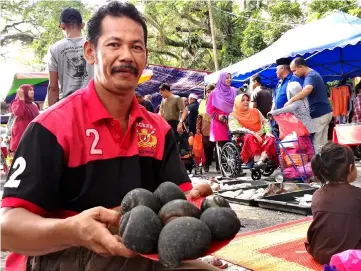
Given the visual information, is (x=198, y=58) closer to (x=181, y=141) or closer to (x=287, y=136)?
(x=181, y=141)

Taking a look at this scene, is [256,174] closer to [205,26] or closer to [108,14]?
→ [108,14]

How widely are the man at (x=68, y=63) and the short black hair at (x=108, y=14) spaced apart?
2.41 meters

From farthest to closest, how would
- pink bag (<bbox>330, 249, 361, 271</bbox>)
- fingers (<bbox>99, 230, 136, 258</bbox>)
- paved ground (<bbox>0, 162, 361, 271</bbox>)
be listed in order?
paved ground (<bbox>0, 162, 361, 271</bbox>) → pink bag (<bbox>330, 249, 361, 271</bbox>) → fingers (<bbox>99, 230, 136, 258</bbox>)

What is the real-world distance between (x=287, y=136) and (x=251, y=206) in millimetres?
1628

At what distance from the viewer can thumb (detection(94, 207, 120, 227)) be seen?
56.3 inches

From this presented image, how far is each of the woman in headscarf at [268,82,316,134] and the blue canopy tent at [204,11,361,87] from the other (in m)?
2.33

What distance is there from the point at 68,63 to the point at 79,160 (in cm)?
286

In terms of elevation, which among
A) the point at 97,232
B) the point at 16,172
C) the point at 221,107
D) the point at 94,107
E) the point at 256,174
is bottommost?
the point at 256,174

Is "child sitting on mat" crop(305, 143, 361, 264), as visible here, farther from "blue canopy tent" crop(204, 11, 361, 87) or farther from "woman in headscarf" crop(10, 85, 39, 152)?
"blue canopy tent" crop(204, 11, 361, 87)

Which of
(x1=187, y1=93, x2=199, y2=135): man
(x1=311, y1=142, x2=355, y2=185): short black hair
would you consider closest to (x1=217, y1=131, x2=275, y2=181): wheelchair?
(x1=187, y1=93, x2=199, y2=135): man

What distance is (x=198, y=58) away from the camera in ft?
79.6

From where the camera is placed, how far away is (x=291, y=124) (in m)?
6.50

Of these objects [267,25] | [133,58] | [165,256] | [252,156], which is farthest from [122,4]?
[267,25]

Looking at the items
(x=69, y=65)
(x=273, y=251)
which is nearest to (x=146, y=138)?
(x=273, y=251)
